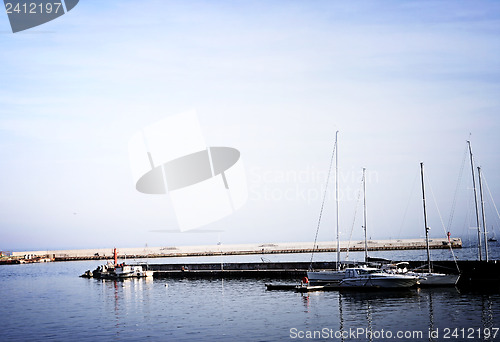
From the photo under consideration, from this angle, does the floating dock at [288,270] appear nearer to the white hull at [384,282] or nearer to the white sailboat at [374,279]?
the white hull at [384,282]

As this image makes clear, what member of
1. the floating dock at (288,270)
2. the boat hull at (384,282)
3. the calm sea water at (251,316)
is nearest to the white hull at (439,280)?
the boat hull at (384,282)

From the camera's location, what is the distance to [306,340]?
34438 millimetres

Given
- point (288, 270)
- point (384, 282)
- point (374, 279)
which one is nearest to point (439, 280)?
point (384, 282)

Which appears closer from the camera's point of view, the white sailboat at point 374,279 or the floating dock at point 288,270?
the white sailboat at point 374,279

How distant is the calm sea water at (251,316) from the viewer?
3641 cm

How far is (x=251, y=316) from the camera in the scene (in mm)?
44219

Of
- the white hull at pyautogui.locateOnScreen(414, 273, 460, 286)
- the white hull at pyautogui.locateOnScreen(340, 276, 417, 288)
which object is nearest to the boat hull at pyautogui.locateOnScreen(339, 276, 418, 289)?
the white hull at pyautogui.locateOnScreen(340, 276, 417, 288)

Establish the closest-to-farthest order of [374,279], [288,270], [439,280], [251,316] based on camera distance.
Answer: [251,316] < [439,280] < [374,279] < [288,270]

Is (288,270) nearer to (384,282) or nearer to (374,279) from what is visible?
(374,279)

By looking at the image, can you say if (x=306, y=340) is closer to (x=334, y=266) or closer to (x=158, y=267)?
(x=334, y=266)

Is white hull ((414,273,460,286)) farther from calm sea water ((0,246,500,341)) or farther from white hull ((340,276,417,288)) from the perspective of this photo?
calm sea water ((0,246,500,341))

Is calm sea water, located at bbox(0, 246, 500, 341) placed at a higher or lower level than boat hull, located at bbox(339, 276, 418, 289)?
lower

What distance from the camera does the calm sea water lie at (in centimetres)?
3641

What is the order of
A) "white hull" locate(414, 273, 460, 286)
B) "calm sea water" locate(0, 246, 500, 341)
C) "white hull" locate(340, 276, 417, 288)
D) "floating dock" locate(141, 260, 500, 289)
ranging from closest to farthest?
1. "calm sea water" locate(0, 246, 500, 341)
2. "white hull" locate(340, 276, 417, 288)
3. "white hull" locate(414, 273, 460, 286)
4. "floating dock" locate(141, 260, 500, 289)
